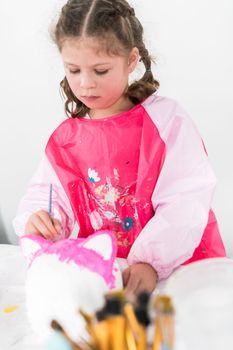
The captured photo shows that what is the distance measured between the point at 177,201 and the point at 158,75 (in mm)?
413

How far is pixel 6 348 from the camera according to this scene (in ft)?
2.31

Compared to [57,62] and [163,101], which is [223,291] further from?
[57,62]

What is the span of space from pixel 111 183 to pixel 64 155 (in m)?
0.11

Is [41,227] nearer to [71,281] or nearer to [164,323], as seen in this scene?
[71,281]

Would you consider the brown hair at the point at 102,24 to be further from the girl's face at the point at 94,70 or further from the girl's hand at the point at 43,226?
the girl's hand at the point at 43,226

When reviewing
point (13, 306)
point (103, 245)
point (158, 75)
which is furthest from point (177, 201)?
point (158, 75)

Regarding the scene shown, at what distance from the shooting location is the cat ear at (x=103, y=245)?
0.64 metres

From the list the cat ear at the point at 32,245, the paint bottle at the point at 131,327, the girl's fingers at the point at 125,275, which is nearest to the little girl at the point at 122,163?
the girl's fingers at the point at 125,275

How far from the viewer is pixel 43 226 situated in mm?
839

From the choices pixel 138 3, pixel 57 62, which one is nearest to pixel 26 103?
pixel 57 62

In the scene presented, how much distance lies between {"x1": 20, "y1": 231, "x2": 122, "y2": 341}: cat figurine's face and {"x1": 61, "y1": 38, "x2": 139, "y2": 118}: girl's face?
0.23 meters

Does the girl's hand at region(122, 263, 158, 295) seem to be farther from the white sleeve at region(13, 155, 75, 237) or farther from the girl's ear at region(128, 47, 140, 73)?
the girl's ear at region(128, 47, 140, 73)

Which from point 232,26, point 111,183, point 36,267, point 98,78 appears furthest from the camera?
point 232,26

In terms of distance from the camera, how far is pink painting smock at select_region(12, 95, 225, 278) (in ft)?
2.55
